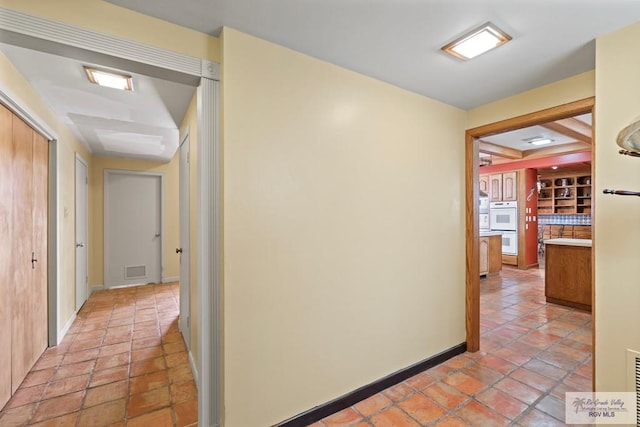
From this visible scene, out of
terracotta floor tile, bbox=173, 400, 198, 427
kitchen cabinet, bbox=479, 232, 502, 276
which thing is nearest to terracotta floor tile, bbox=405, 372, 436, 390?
terracotta floor tile, bbox=173, 400, 198, 427

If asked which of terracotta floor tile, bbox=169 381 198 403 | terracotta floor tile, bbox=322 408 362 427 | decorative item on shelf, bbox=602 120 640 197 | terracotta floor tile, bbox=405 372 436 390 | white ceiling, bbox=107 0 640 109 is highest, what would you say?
white ceiling, bbox=107 0 640 109

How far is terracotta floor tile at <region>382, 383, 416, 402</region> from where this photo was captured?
210 centimetres

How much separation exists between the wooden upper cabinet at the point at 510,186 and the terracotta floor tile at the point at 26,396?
27.1ft

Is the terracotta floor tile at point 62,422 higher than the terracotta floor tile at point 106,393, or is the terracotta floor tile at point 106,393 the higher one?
the terracotta floor tile at point 106,393

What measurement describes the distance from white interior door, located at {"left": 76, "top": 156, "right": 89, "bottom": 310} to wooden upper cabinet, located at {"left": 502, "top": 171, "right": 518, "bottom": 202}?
832cm

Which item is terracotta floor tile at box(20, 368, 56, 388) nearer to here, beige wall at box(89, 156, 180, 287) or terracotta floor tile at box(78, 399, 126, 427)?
terracotta floor tile at box(78, 399, 126, 427)

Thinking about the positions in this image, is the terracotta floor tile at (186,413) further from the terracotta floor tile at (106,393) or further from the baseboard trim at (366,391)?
the baseboard trim at (366,391)

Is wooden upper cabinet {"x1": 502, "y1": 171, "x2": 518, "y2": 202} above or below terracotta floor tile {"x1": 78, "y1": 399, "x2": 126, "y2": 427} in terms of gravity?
above

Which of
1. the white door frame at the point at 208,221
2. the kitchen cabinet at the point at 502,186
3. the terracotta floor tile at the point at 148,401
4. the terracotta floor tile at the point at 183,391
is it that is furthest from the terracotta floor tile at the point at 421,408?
the kitchen cabinet at the point at 502,186

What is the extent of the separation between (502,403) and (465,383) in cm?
28

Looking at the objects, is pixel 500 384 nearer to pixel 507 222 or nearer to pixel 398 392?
pixel 398 392

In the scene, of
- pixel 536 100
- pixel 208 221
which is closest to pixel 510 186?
pixel 536 100

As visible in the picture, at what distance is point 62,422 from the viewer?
1.86 m

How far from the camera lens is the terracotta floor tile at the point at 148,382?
2.21 metres
